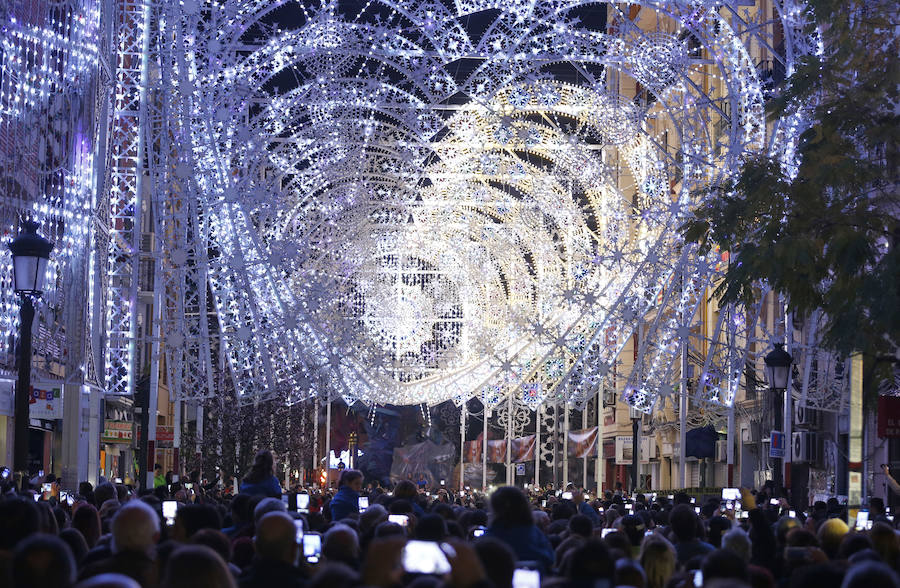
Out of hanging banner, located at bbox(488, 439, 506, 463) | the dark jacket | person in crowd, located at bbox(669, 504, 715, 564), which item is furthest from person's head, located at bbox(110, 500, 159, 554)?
hanging banner, located at bbox(488, 439, 506, 463)

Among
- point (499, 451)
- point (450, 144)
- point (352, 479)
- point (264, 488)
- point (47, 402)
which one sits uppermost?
point (450, 144)

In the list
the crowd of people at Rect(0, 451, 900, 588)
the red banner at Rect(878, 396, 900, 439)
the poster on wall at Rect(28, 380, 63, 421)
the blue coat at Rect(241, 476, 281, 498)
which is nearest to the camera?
the crowd of people at Rect(0, 451, 900, 588)

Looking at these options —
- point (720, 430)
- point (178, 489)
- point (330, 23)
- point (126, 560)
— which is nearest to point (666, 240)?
point (330, 23)

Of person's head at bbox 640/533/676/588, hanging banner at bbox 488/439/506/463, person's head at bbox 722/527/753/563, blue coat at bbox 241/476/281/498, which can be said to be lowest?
person's head at bbox 640/533/676/588

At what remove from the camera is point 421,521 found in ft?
38.5

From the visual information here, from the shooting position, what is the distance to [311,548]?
466 inches

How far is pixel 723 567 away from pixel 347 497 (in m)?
8.79

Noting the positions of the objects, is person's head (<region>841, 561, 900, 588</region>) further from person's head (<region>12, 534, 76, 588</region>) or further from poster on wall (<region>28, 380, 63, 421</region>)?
poster on wall (<region>28, 380, 63, 421</region>)

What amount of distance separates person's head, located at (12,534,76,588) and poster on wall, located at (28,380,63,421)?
26.1 meters

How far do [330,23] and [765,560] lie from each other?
66.1 ft

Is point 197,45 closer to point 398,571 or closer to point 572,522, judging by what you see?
point 572,522

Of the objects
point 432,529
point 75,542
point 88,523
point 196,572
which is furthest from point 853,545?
point 88,523

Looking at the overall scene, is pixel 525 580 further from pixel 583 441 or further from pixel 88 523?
pixel 583 441

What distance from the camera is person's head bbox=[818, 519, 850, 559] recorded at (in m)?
13.3
